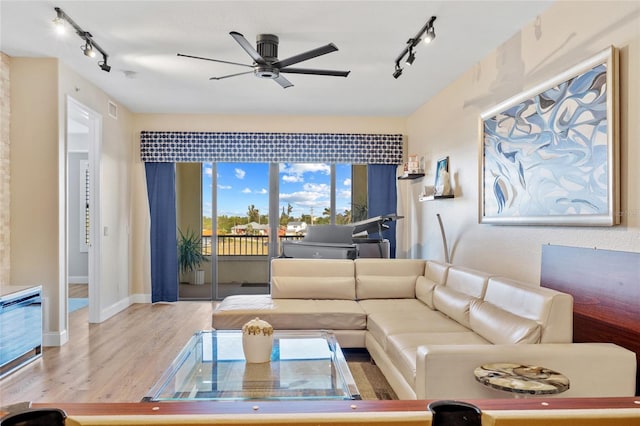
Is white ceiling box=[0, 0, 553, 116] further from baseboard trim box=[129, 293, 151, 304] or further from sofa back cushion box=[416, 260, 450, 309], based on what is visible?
baseboard trim box=[129, 293, 151, 304]

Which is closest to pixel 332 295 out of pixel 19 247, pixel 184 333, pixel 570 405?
pixel 184 333

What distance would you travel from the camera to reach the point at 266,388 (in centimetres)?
242

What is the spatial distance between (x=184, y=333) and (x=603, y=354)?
3.91 metres

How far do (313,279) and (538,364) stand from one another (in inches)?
98.2

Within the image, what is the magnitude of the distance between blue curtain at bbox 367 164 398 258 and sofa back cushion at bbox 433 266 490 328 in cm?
283

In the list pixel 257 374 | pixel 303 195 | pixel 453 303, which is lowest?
pixel 257 374

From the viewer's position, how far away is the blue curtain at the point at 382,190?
673 cm

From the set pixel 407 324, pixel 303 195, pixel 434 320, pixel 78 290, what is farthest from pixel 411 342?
pixel 78 290

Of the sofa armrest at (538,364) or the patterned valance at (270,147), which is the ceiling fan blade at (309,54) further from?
the patterned valance at (270,147)

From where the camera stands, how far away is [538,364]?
2.21 meters

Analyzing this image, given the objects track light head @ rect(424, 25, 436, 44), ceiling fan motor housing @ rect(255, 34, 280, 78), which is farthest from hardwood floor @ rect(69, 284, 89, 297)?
track light head @ rect(424, 25, 436, 44)

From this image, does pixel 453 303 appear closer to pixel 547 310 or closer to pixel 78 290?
pixel 547 310

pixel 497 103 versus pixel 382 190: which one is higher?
pixel 497 103

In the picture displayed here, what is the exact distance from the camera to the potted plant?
22.5 ft
